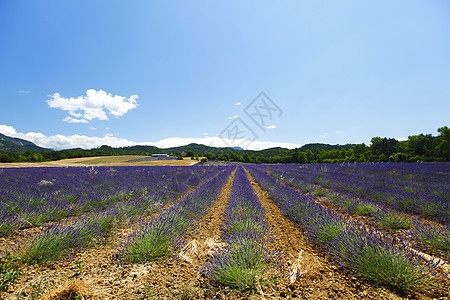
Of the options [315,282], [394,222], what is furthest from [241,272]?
[394,222]

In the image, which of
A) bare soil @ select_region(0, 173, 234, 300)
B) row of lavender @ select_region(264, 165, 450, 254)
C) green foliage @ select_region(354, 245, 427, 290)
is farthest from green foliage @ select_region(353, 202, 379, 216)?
bare soil @ select_region(0, 173, 234, 300)

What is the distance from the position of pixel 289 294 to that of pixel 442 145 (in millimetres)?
49769

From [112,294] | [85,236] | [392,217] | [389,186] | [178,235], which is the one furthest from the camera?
[389,186]

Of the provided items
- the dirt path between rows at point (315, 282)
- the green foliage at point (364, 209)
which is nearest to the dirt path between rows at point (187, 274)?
the dirt path between rows at point (315, 282)

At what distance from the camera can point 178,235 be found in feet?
9.82

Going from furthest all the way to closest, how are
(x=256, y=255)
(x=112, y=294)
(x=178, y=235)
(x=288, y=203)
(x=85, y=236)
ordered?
(x=288, y=203)
(x=178, y=235)
(x=85, y=236)
(x=256, y=255)
(x=112, y=294)

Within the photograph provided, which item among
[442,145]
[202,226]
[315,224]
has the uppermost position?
[442,145]

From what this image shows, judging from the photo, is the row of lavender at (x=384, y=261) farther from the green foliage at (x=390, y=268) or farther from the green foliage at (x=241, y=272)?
the green foliage at (x=241, y=272)

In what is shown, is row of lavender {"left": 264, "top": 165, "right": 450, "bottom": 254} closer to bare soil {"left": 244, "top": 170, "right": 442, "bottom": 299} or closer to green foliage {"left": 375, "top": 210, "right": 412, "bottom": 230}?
green foliage {"left": 375, "top": 210, "right": 412, "bottom": 230}

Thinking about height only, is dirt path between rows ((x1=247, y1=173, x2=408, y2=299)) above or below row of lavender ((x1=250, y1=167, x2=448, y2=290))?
below

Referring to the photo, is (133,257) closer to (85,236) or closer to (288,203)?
(85,236)

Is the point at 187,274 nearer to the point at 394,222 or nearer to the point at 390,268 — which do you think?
the point at 390,268

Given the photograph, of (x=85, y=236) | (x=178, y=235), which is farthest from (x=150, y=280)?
(x=85, y=236)

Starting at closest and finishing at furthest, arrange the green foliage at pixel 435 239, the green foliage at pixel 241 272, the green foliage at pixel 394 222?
the green foliage at pixel 241 272
the green foliage at pixel 435 239
the green foliage at pixel 394 222
